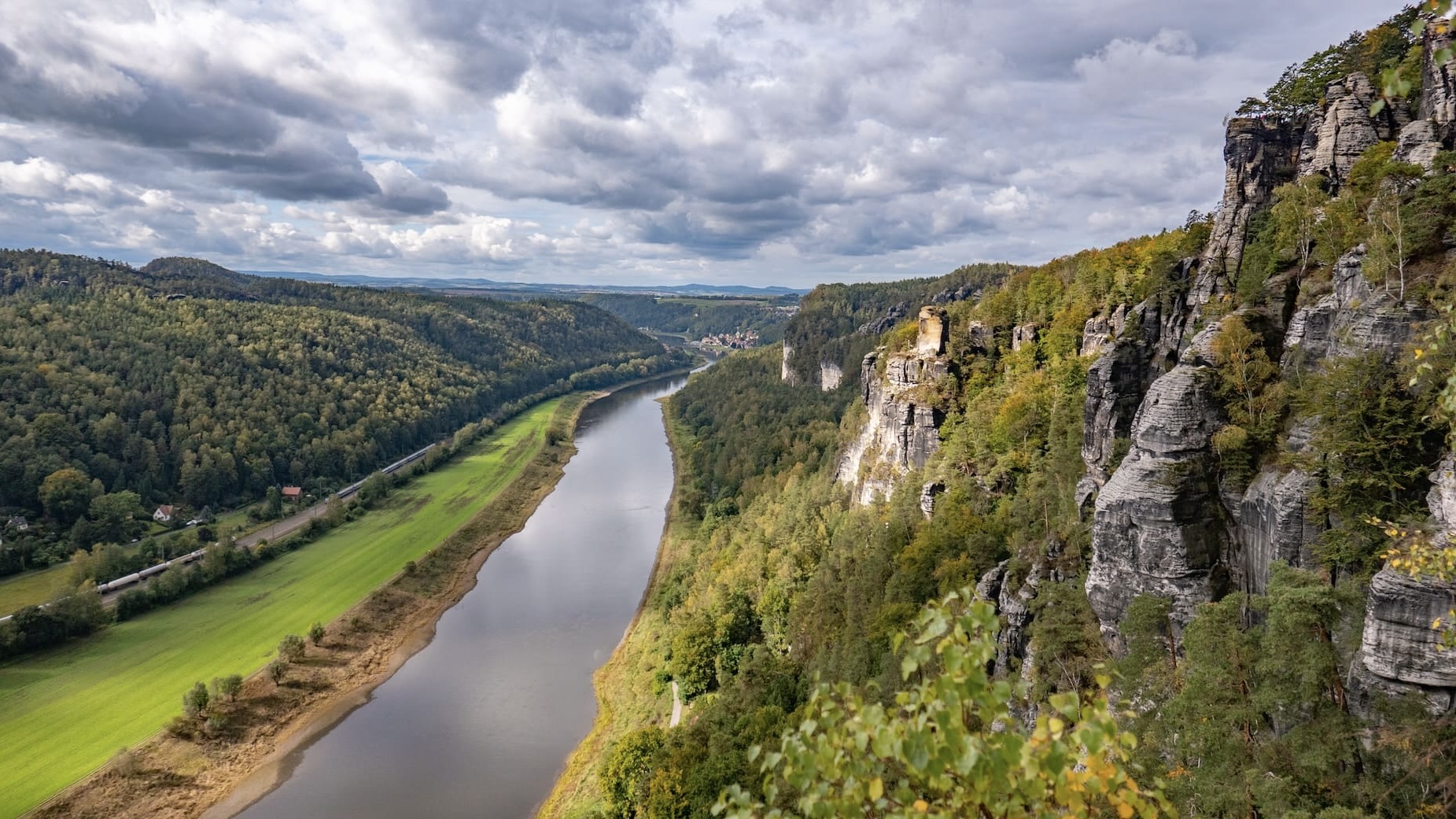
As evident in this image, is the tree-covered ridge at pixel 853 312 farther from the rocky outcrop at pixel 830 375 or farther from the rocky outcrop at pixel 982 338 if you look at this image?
the rocky outcrop at pixel 982 338

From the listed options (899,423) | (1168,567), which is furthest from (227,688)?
(1168,567)

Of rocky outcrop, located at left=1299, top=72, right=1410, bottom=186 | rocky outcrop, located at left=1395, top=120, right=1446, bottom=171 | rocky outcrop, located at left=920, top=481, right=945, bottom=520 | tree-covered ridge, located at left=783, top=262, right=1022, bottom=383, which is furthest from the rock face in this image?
tree-covered ridge, located at left=783, top=262, right=1022, bottom=383

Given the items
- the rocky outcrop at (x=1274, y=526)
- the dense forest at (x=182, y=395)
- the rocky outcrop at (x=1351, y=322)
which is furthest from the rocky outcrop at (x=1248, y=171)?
the dense forest at (x=182, y=395)

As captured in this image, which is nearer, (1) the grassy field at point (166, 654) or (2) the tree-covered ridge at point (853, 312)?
(1) the grassy field at point (166, 654)

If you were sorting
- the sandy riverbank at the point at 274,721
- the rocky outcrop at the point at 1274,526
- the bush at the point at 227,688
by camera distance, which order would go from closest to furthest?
the rocky outcrop at the point at 1274,526 < the sandy riverbank at the point at 274,721 < the bush at the point at 227,688

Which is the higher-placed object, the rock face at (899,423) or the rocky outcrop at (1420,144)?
the rocky outcrop at (1420,144)

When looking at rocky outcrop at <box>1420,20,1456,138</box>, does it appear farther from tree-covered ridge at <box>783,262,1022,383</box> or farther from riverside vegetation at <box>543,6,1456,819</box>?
tree-covered ridge at <box>783,262,1022,383</box>

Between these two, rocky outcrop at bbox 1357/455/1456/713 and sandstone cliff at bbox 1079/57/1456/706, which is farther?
sandstone cliff at bbox 1079/57/1456/706
